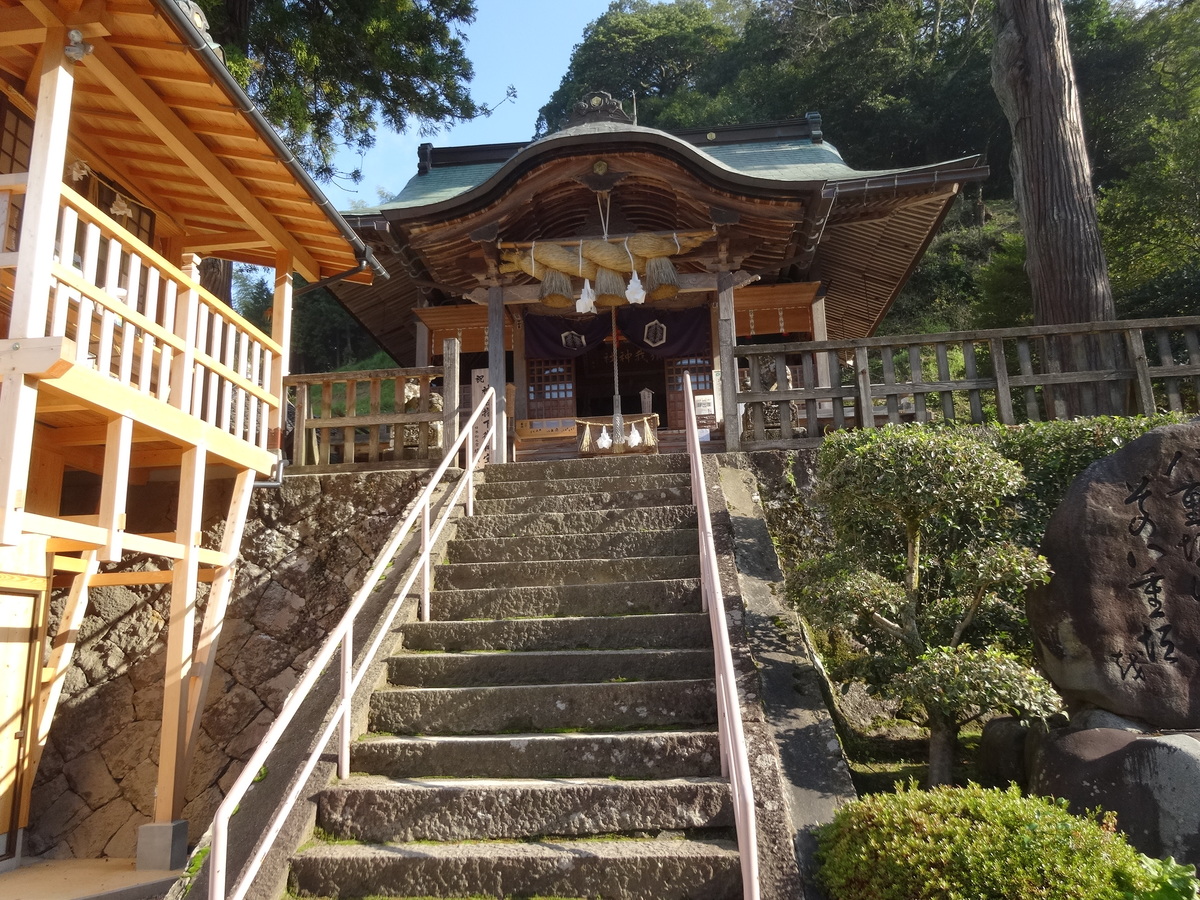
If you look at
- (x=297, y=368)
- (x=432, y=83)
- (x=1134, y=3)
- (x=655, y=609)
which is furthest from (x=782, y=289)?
(x=297, y=368)

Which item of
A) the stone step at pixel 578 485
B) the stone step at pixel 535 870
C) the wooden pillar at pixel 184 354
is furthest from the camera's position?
the stone step at pixel 578 485

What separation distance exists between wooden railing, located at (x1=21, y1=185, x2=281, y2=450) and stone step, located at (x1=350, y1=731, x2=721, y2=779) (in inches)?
115

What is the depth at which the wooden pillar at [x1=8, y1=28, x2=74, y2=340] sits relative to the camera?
4758mm

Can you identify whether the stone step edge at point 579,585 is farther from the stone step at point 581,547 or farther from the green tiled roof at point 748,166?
the green tiled roof at point 748,166

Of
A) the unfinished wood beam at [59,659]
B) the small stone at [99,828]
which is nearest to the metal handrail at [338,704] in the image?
the unfinished wood beam at [59,659]

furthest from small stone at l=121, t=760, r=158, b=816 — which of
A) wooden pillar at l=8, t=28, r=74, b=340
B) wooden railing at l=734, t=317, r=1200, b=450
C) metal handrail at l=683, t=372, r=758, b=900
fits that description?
wooden railing at l=734, t=317, r=1200, b=450

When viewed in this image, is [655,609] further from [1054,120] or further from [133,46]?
[1054,120]

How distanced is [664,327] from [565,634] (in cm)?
829

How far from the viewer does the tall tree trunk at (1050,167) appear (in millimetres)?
10500

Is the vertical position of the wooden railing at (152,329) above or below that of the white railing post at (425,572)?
above

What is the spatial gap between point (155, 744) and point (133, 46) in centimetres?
540

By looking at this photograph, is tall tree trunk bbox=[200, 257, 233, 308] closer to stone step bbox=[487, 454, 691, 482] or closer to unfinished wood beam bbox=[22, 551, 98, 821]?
unfinished wood beam bbox=[22, 551, 98, 821]

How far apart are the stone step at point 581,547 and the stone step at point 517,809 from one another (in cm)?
239

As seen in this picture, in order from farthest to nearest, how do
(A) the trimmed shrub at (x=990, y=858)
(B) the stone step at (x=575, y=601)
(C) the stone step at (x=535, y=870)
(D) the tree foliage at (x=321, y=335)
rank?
1. (D) the tree foliage at (x=321, y=335)
2. (B) the stone step at (x=575, y=601)
3. (C) the stone step at (x=535, y=870)
4. (A) the trimmed shrub at (x=990, y=858)
